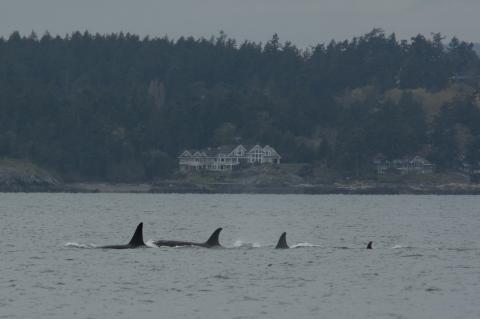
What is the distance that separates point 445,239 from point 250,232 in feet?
36.7

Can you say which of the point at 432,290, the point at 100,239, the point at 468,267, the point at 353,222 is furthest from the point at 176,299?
the point at 353,222

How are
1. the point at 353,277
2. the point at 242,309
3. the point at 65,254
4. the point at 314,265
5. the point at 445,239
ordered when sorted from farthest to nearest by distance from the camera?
the point at 445,239, the point at 65,254, the point at 314,265, the point at 353,277, the point at 242,309

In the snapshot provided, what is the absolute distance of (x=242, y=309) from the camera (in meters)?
36.1

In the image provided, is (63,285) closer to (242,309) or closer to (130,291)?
(130,291)

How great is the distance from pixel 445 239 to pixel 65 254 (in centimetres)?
2549

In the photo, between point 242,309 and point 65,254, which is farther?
point 65,254

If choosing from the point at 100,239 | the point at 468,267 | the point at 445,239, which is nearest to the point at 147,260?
the point at 468,267

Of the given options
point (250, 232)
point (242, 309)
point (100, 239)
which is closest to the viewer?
point (242, 309)

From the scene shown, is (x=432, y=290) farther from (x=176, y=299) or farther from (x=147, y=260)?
(x=147, y=260)

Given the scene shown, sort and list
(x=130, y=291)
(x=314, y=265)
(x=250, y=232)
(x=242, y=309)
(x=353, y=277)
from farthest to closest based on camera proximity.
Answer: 1. (x=250, y=232)
2. (x=314, y=265)
3. (x=353, y=277)
4. (x=130, y=291)
5. (x=242, y=309)

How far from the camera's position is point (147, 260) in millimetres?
47844

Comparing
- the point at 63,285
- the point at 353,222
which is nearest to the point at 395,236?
the point at 353,222

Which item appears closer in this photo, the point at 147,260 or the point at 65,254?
the point at 147,260

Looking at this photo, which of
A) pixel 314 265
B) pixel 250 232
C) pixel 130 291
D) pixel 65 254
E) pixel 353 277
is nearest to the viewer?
pixel 130 291
